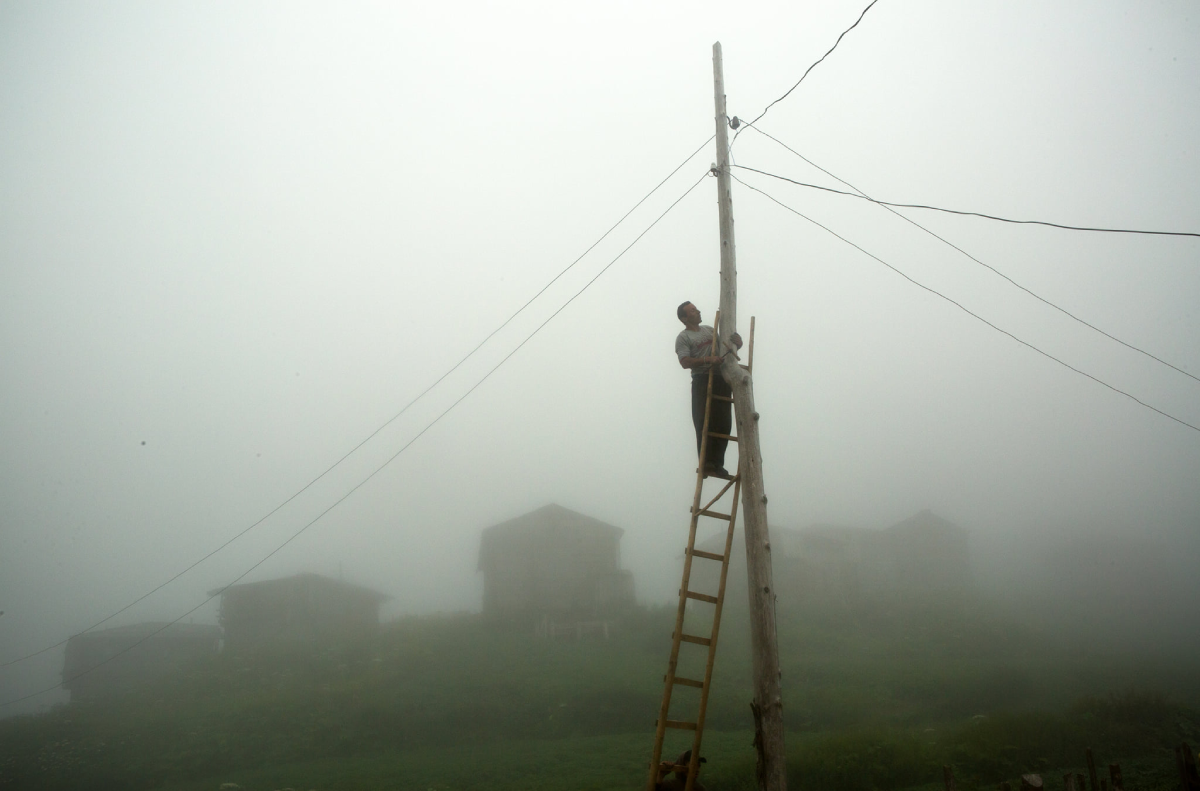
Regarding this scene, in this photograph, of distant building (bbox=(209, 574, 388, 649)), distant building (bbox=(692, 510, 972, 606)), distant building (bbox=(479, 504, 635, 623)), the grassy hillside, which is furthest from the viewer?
A: distant building (bbox=(692, 510, 972, 606))

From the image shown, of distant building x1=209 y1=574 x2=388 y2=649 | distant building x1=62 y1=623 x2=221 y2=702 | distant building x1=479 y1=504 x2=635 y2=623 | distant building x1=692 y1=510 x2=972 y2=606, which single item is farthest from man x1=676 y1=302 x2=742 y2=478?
distant building x1=62 y1=623 x2=221 y2=702

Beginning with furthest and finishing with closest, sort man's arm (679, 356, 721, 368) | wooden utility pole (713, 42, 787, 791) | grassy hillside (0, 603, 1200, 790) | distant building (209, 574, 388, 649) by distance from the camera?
distant building (209, 574, 388, 649) < grassy hillside (0, 603, 1200, 790) < man's arm (679, 356, 721, 368) < wooden utility pole (713, 42, 787, 791)

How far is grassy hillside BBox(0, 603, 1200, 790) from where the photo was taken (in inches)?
648

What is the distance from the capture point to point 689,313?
8836 mm

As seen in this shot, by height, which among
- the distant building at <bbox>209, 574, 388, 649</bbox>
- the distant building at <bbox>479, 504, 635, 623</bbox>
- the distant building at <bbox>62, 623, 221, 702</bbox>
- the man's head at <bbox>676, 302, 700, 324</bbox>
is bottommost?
the distant building at <bbox>62, 623, 221, 702</bbox>

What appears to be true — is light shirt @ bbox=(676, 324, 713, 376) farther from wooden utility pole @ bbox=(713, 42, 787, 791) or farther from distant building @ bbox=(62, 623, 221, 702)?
distant building @ bbox=(62, 623, 221, 702)

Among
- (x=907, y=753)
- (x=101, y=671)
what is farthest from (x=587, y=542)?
(x=101, y=671)

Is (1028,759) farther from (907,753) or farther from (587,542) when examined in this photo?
(587,542)

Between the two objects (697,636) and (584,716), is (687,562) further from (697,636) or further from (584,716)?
(584,716)

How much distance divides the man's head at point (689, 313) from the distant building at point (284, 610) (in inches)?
1572

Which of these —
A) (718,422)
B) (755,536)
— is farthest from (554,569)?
(755,536)

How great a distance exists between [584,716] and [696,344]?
18.8 metres

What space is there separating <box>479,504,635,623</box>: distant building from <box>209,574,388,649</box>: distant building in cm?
920

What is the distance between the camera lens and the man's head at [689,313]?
8812 millimetres
